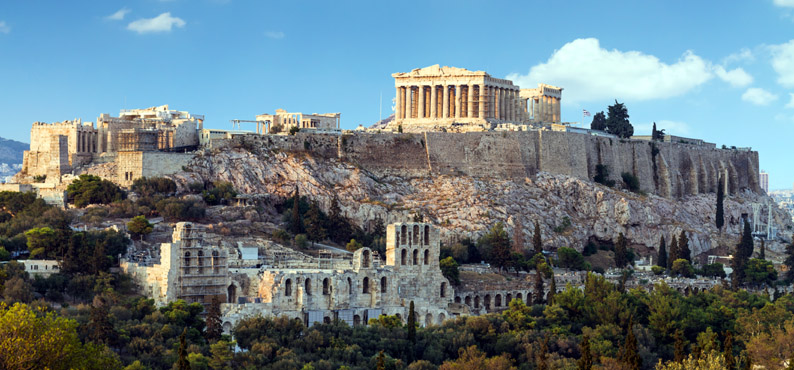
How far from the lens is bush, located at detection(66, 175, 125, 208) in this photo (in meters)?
76.4

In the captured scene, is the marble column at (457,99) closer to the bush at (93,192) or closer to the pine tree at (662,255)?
the pine tree at (662,255)

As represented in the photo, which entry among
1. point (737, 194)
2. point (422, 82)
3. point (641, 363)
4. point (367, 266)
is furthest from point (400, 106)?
point (641, 363)

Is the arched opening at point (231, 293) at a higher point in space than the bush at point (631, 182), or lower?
lower

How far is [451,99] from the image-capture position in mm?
105188

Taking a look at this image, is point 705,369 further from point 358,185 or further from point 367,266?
point 358,185

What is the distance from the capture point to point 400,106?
106688 mm

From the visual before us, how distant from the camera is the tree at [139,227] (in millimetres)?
68250

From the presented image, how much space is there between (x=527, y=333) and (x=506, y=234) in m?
21.7

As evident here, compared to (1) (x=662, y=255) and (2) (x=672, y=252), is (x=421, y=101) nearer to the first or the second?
(1) (x=662, y=255)

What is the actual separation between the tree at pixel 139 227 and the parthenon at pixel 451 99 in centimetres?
3651

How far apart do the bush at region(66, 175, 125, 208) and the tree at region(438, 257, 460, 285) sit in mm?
20886

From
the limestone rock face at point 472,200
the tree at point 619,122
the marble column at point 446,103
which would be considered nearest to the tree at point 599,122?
the tree at point 619,122

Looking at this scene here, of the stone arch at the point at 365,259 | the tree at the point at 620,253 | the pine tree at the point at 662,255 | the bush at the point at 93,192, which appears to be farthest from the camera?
the pine tree at the point at 662,255

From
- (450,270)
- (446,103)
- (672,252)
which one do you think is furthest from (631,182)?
(450,270)
